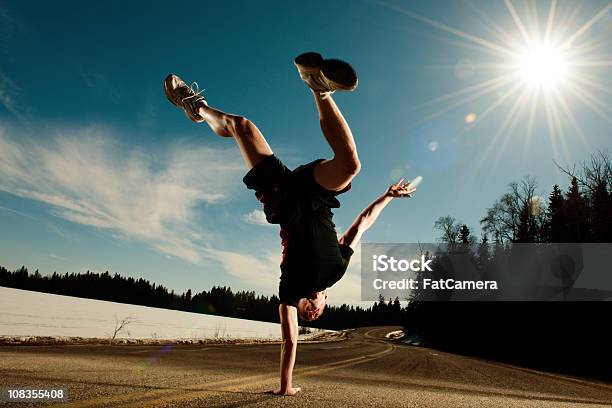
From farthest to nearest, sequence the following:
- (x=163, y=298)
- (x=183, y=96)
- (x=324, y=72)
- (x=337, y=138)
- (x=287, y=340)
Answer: (x=163, y=298) < (x=183, y=96) < (x=287, y=340) < (x=337, y=138) < (x=324, y=72)

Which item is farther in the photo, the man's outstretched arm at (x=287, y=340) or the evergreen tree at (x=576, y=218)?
the evergreen tree at (x=576, y=218)

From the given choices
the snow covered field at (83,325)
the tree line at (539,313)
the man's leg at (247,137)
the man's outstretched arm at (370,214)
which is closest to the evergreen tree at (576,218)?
the tree line at (539,313)

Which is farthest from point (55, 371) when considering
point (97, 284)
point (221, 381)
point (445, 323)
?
point (97, 284)

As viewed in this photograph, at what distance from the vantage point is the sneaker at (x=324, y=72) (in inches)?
86.9

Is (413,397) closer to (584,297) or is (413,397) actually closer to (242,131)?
(242,131)

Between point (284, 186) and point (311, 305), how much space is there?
3.03ft

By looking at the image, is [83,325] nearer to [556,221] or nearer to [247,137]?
[247,137]

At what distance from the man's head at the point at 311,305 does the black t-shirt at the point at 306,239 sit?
0.22 feet

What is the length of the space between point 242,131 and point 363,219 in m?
1.47

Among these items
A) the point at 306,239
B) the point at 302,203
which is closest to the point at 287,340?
the point at 306,239

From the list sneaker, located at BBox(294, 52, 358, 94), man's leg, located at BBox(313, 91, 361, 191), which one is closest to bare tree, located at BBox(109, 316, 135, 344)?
man's leg, located at BBox(313, 91, 361, 191)

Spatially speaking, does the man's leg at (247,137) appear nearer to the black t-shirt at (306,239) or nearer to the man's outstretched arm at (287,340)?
the black t-shirt at (306,239)

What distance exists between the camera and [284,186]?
8.50 ft

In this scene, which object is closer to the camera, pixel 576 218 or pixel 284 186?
pixel 284 186
